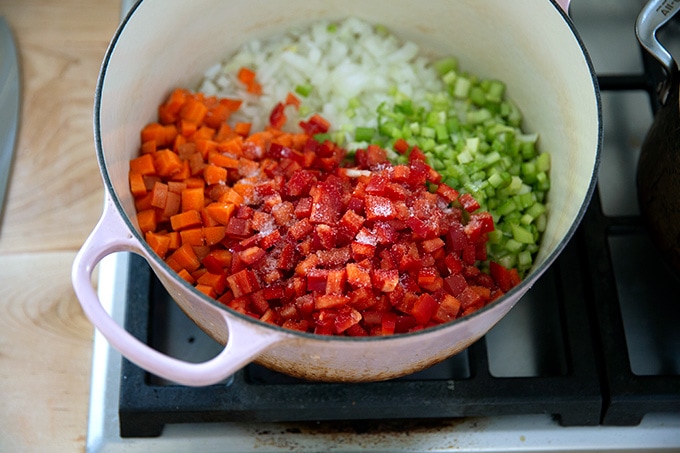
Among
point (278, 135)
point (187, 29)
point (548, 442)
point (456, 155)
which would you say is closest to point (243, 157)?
point (278, 135)

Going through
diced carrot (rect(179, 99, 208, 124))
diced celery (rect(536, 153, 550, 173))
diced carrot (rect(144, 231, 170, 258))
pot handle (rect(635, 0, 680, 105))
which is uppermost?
pot handle (rect(635, 0, 680, 105))

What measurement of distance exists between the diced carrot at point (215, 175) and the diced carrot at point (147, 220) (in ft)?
0.34

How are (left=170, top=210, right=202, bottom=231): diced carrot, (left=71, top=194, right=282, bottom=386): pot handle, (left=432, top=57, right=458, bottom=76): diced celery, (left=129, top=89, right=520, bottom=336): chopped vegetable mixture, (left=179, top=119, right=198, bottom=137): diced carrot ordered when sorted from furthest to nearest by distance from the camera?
(left=432, top=57, right=458, bottom=76): diced celery → (left=179, top=119, right=198, bottom=137): diced carrot → (left=170, top=210, right=202, bottom=231): diced carrot → (left=129, top=89, right=520, bottom=336): chopped vegetable mixture → (left=71, top=194, right=282, bottom=386): pot handle

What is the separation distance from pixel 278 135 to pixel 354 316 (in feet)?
1.30

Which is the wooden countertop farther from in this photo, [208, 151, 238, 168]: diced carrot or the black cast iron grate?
[208, 151, 238, 168]: diced carrot

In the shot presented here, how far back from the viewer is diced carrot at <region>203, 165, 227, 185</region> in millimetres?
1175

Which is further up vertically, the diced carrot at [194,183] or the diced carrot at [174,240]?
the diced carrot at [194,183]

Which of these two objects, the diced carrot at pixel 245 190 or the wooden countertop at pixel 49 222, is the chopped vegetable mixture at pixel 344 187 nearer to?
the diced carrot at pixel 245 190

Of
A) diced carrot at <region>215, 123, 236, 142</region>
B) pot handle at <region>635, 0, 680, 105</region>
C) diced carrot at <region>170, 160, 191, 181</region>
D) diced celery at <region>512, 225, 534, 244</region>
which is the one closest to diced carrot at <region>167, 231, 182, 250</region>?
diced carrot at <region>170, 160, 191, 181</region>

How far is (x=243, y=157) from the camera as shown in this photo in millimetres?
1216

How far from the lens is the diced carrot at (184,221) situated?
1.12 metres

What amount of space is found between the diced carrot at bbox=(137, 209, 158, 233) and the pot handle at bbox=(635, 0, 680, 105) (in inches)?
30.1

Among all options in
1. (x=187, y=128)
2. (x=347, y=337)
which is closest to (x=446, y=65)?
(x=187, y=128)

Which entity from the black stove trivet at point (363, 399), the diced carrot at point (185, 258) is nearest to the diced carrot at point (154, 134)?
the diced carrot at point (185, 258)
